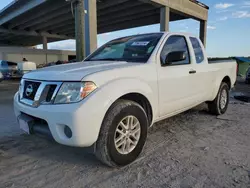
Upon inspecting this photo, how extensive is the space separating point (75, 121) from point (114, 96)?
0.53 metres

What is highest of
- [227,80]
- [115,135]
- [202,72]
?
[202,72]

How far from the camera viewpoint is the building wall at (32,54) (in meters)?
25.6

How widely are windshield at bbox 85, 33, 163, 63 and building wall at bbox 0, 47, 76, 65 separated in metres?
25.4

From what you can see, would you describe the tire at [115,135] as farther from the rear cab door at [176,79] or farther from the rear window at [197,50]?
the rear window at [197,50]

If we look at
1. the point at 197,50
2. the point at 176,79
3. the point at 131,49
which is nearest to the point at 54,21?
the point at 197,50

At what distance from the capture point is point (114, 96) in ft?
8.26

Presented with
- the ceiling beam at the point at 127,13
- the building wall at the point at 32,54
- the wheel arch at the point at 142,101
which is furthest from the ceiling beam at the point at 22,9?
the wheel arch at the point at 142,101

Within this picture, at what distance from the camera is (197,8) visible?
18.3 metres

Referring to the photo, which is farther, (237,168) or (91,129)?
(237,168)

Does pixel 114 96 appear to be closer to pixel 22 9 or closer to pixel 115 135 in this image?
pixel 115 135

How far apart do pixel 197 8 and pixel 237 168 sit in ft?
59.5

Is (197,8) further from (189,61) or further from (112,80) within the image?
(112,80)

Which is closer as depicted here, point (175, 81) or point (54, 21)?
point (175, 81)

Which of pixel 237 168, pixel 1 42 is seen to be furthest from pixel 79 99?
pixel 1 42
